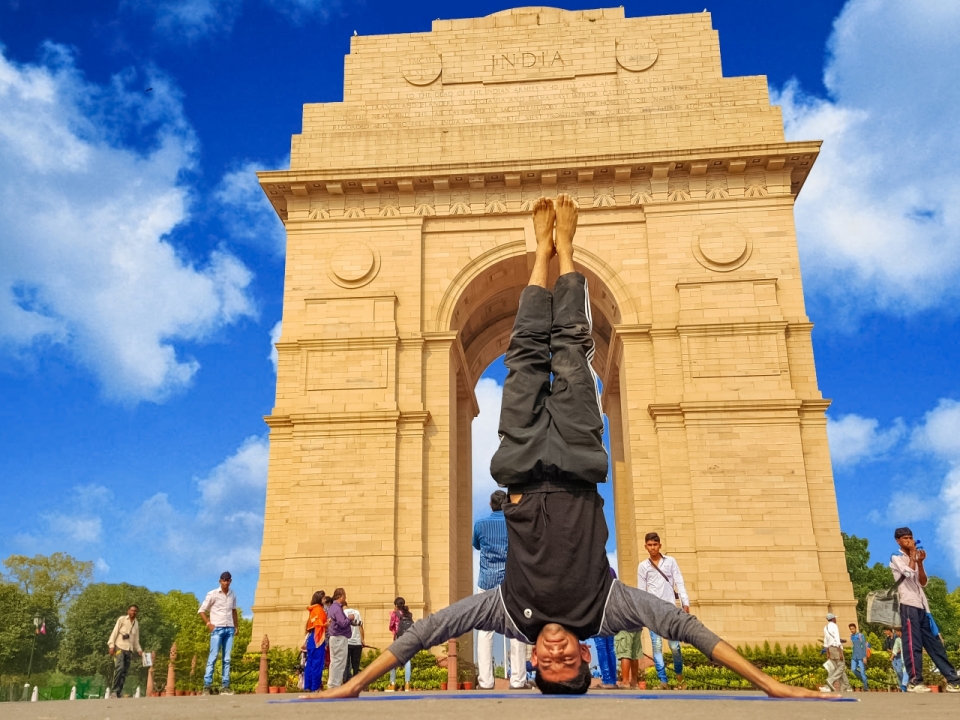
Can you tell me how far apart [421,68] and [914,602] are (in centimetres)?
1832

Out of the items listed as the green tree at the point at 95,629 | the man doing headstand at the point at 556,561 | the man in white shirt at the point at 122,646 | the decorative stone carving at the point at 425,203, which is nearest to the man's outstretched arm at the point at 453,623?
the man doing headstand at the point at 556,561

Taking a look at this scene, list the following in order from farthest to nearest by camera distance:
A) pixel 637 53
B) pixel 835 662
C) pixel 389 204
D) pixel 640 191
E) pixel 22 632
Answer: pixel 22 632, pixel 637 53, pixel 389 204, pixel 640 191, pixel 835 662

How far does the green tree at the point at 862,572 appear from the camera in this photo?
148 feet

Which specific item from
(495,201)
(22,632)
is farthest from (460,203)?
(22,632)

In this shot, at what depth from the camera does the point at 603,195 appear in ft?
70.3

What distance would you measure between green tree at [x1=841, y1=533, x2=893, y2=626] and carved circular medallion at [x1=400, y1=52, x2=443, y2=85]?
113 ft

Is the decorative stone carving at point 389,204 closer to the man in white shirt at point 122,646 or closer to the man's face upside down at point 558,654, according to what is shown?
the man in white shirt at point 122,646

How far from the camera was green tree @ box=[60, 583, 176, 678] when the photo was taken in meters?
49.1

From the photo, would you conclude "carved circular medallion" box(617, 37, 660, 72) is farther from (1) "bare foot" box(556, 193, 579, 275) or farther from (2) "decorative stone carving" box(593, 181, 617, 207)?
(1) "bare foot" box(556, 193, 579, 275)

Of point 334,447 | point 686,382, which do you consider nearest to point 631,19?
point 686,382

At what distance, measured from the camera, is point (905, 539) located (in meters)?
10.1

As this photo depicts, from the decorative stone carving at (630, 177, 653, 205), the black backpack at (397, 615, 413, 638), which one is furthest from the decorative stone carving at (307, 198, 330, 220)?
the black backpack at (397, 615, 413, 638)

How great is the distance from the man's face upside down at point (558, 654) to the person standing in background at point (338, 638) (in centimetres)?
800

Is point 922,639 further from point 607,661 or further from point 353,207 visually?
point 353,207
